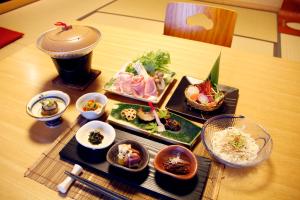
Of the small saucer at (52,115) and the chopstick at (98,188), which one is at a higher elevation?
the small saucer at (52,115)

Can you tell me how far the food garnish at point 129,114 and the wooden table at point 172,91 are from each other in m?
0.20

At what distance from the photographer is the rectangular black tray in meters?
0.82

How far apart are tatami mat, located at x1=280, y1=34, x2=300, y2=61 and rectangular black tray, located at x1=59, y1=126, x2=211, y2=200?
247 centimetres

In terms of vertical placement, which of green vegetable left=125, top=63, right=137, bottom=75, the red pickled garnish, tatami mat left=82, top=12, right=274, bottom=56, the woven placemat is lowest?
tatami mat left=82, top=12, right=274, bottom=56

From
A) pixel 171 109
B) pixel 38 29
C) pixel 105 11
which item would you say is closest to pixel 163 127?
pixel 171 109

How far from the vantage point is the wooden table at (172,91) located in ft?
2.82

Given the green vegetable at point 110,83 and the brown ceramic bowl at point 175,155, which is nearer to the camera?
the brown ceramic bowl at point 175,155

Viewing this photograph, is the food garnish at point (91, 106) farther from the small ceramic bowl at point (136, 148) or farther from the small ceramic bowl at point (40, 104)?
the small ceramic bowl at point (136, 148)

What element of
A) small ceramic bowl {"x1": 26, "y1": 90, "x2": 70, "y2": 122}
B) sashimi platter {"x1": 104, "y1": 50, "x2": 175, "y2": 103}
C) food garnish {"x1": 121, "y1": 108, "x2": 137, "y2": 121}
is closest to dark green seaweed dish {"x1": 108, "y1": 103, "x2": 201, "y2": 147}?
food garnish {"x1": 121, "y1": 108, "x2": 137, "y2": 121}

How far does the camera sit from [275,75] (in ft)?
4.53

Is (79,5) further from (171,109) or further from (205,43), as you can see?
(171,109)

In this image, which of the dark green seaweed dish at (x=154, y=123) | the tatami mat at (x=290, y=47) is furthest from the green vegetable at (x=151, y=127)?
the tatami mat at (x=290, y=47)

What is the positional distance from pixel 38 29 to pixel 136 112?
2857mm

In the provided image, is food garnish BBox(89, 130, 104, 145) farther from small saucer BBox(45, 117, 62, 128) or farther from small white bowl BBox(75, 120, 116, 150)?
small saucer BBox(45, 117, 62, 128)
